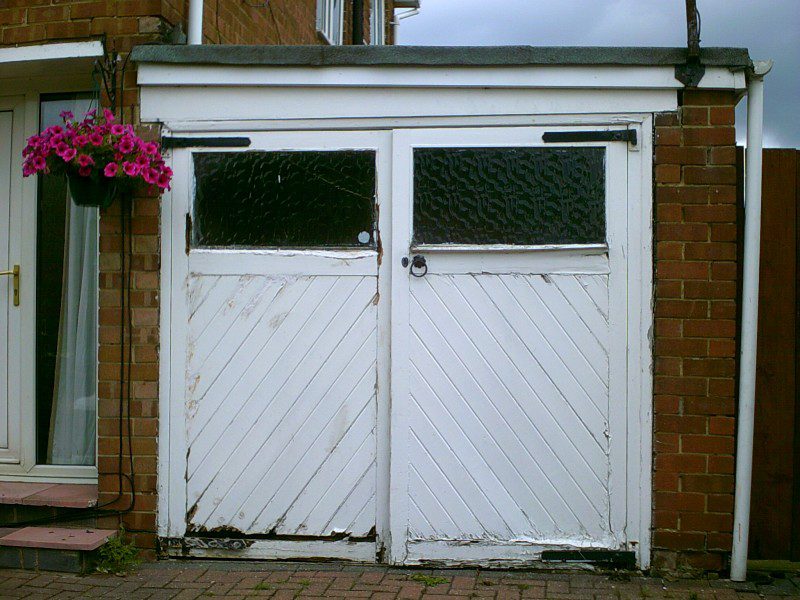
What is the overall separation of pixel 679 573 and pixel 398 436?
1.58m

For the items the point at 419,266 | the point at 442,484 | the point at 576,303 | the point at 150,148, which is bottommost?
the point at 442,484

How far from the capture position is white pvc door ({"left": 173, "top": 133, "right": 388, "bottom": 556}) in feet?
15.6

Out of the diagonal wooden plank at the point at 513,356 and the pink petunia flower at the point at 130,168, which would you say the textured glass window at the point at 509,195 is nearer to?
the diagonal wooden plank at the point at 513,356

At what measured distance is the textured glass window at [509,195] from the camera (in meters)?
4.63

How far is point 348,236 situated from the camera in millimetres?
4797

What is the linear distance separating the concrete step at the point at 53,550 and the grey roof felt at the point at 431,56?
254 centimetres

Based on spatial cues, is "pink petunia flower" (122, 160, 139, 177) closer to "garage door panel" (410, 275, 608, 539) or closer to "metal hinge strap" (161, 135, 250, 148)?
"metal hinge strap" (161, 135, 250, 148)

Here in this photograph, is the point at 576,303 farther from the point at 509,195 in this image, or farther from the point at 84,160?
the point at 84,160

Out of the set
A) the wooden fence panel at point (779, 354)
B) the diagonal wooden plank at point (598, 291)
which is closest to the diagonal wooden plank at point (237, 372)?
the diagonal wooden plank at point (598, 291)

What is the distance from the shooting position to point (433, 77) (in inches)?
183

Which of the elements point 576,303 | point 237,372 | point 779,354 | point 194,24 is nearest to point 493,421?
point 576,303

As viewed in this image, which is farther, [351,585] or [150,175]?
[150,175]

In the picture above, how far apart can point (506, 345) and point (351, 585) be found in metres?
1.43

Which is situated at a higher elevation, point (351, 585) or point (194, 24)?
point (194, 24)
